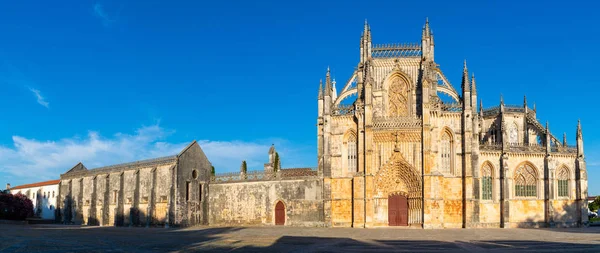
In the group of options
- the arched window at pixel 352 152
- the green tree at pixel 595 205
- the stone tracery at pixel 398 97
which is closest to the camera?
the arched window at pixel 352 152

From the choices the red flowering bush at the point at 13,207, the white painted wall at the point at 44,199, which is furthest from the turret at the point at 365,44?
the white painted wall at the point at 44,199

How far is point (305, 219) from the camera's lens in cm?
4622

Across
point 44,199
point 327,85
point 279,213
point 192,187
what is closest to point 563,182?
point 327,85

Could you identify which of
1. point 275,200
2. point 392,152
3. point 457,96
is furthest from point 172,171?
point 457,96

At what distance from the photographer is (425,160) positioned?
43.1 m

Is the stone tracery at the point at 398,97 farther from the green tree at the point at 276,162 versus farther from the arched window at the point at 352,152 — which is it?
the green tree at the point at 276,162

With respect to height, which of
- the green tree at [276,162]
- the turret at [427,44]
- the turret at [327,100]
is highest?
the turret at [427,44]

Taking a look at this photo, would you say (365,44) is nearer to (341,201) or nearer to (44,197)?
(341,201)

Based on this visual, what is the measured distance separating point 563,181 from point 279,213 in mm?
25828

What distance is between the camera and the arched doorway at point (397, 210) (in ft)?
144

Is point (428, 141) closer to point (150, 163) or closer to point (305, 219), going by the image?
point (305, 219)

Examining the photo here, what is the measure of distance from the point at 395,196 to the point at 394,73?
1102 cm

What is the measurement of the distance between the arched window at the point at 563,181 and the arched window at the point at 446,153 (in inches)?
443

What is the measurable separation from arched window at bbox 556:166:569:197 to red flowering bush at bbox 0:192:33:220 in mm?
56352
